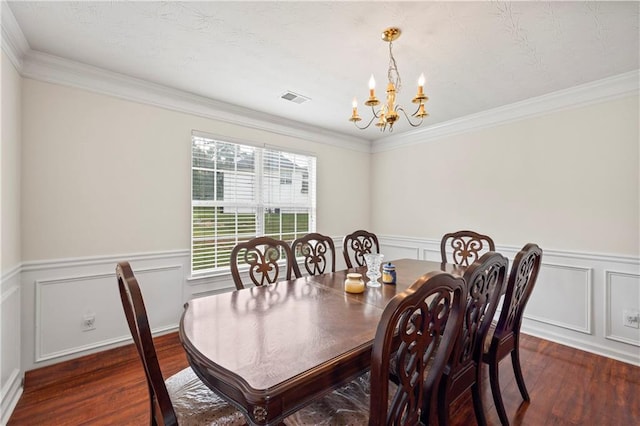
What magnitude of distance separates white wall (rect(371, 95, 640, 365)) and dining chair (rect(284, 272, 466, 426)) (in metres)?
2.67

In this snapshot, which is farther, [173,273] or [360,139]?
[360,139]

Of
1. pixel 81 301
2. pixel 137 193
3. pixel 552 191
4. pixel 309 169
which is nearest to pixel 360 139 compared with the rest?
pixel 309 169

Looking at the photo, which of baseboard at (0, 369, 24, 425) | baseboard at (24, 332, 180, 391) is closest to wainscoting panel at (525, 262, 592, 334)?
baseboard at (24, 332, 180, 391)

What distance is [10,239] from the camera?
200cm

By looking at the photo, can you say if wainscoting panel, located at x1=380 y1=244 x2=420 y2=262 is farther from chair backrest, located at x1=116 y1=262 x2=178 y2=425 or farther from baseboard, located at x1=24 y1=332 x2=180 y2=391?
chair backrest, located at x1=116 y1=262 x2=178 y2=425

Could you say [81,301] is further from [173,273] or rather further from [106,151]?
[106,151]

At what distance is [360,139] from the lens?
4.77 metres

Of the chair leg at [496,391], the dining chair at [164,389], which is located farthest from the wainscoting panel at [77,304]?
the chair leg at [496,391]

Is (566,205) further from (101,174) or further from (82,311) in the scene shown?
(82,311)

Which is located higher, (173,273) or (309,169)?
(309,169)

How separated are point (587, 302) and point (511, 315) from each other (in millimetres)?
1749

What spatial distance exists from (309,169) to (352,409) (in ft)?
11.1

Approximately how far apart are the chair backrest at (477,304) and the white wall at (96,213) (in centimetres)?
266

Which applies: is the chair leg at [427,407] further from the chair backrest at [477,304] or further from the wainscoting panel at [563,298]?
the wainscoting panel at [563,298]
